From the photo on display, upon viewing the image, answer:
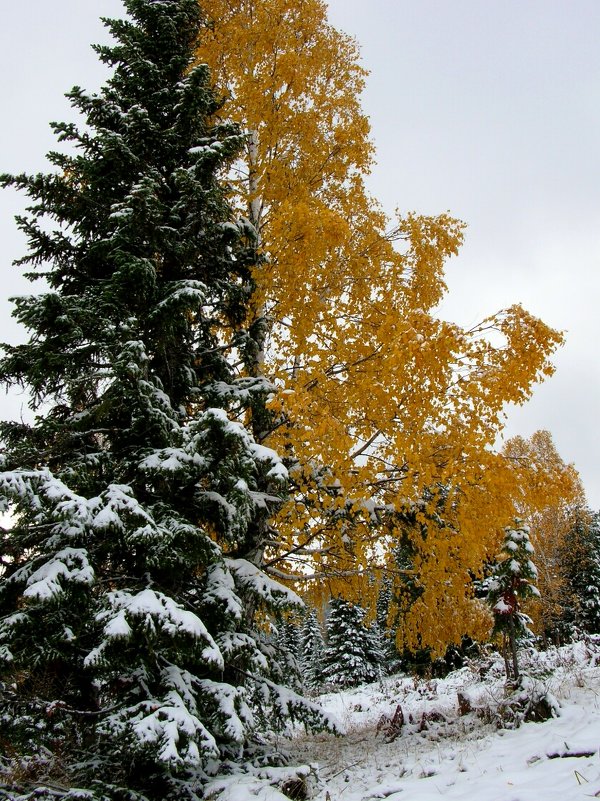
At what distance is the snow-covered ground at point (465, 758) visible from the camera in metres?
3.31

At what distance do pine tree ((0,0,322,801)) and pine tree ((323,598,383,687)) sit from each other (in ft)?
75.4

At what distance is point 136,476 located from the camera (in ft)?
16.0

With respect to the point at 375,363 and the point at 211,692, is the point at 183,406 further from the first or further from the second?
the point at 211,692

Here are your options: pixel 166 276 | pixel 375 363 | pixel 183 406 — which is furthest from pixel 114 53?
pixel 375 363

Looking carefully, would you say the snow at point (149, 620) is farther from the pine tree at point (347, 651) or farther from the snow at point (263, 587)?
the pine tree at point (347, 651)

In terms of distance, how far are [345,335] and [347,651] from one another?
25.5 m

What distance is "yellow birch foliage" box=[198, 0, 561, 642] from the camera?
4.76m

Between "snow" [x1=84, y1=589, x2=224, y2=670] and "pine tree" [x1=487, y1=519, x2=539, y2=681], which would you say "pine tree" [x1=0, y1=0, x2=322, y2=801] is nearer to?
"snow" [x1=84, y1=589, x2=224, y2=670]

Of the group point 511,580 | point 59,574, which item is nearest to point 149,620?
point 59,574

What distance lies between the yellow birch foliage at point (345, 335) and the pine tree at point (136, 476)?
58 cm

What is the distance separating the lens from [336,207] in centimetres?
745

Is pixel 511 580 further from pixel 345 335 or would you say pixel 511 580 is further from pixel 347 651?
pixel 347 651

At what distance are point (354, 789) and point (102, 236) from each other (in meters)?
6.19

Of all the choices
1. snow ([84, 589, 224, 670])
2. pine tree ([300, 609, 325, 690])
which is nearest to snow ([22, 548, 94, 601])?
snow ([84, 589, 224, 670])
